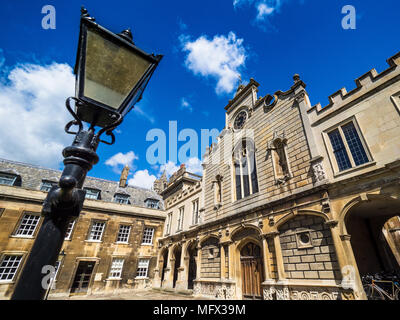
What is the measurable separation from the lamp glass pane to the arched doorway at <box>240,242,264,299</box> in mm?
12621

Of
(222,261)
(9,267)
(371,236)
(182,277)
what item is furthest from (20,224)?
(371,236)

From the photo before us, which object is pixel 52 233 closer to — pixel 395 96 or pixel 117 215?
pixel 395 96

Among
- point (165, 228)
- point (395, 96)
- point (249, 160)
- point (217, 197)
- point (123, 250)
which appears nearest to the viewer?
point (395, 96)

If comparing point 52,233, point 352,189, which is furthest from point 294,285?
point 52,233

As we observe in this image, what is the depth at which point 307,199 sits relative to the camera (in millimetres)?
10086

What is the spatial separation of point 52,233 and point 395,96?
488 inches

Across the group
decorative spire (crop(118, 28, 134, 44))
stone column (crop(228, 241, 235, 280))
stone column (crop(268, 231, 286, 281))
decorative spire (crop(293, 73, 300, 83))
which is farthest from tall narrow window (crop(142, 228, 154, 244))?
decorative spire (crop(118, 28, 134, 44))

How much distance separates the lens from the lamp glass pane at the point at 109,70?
2.23 meters

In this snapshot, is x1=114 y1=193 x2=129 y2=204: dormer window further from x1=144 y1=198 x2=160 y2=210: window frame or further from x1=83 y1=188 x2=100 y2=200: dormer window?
x1=144 y1=198 x2=160 y2=210: window frame

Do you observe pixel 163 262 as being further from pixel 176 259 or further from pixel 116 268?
pixel 116 268

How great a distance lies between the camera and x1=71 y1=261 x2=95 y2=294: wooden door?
18.9 m

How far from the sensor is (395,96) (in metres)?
8.70
